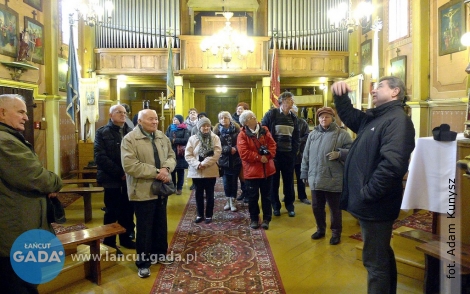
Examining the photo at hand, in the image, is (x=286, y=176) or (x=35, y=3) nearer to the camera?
(x=286, y=176)

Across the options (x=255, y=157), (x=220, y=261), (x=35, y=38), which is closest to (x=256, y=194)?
(x=255, y=157)

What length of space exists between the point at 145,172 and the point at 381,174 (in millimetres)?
1712

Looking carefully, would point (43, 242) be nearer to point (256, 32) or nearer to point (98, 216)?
point (98, 216)

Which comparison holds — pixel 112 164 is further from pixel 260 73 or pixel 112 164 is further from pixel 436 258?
pixel 260 73

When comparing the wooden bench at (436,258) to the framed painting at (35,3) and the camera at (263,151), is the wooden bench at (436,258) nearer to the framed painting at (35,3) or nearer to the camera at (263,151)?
the camera at (263,151)

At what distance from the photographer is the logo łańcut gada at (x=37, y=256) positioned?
6.42 ft

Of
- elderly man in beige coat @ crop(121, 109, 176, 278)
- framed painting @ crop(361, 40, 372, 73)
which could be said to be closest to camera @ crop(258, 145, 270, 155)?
elderly man in beige coat @ crop(121, 109, 176, 278)

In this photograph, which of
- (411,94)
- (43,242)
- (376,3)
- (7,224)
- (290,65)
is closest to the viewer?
(7,224)

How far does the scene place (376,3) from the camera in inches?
293

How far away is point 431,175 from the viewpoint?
2.58 meters

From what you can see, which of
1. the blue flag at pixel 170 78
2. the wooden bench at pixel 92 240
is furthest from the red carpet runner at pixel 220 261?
the blue flag at pixel 170 78

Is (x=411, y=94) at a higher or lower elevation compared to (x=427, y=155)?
higher

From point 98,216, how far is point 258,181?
2.28 metres

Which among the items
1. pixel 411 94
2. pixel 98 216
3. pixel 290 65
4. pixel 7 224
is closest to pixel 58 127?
pixel 98 216
